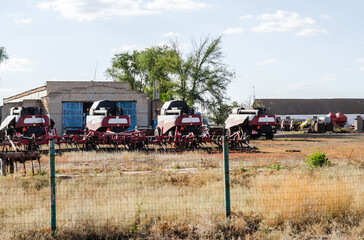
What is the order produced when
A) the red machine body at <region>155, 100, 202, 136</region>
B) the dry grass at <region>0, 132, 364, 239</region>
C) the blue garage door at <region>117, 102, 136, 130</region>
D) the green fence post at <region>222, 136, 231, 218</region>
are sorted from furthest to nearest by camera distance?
the blue garage door at <region>117, 102, 136, 130</region>
the red machine body at <region>155, 100, 202, 136</region>
the green fence post at <region>222, 136, 231, 218</region>
the dry grass at <region>0, 132, 364, 239</region>

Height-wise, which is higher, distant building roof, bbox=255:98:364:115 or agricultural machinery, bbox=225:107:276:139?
distant building roof, bbox=255:98:364:115

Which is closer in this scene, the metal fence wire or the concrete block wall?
the metal fence wire

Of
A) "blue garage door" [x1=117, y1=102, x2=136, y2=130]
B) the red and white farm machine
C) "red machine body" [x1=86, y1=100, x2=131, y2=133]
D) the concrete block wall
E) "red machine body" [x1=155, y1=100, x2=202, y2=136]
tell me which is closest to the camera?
the red and white farm machine

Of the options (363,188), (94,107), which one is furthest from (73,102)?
(363,188)

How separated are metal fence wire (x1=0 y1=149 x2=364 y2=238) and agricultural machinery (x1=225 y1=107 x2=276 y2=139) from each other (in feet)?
56.6

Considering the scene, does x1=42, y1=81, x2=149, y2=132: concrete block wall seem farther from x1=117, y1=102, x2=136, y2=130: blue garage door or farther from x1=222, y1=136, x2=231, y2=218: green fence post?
x1=222, y1=136, x2=231, y2=218: green fence post

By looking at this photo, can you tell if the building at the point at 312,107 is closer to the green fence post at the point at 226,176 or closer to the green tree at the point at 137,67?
the green tree at the point at 137,67

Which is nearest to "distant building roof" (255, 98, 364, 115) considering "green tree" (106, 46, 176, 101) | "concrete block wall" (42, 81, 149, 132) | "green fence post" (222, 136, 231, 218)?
"green tree" (106, 46, 176, 101)

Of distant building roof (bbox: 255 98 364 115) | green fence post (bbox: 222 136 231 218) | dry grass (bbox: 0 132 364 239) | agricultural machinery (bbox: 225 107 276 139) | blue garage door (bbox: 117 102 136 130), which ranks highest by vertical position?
distant building roof (bbox: 255 98 364 115)

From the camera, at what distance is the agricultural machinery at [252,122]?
30.9 metres

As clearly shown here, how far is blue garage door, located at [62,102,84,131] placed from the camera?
4509 centimetres

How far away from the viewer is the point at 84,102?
151ft

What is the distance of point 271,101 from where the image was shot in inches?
3659

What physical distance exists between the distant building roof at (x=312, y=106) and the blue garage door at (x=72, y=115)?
49338 millimetres
